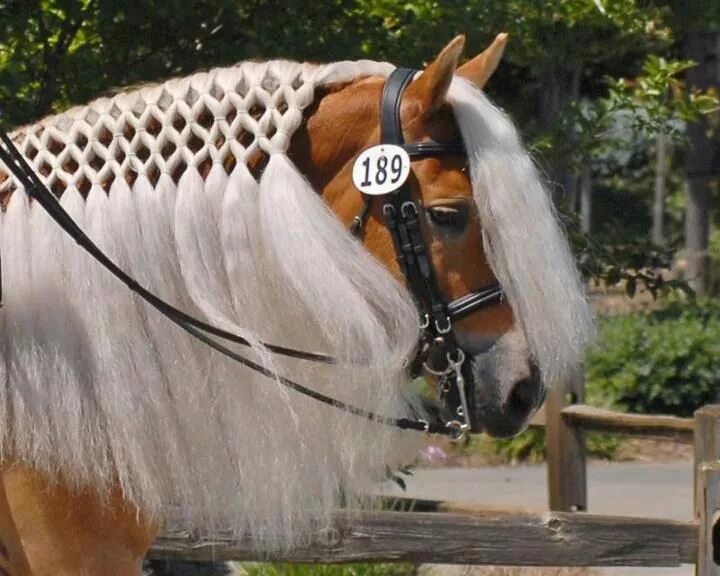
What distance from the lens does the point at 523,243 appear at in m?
2.72

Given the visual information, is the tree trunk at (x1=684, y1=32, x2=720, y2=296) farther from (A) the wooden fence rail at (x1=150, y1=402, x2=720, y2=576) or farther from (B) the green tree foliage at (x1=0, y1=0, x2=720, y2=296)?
(A) the wooden fence rail at (x1=150, y1=402, x2=720, y2=576)

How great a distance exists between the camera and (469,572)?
7.12m

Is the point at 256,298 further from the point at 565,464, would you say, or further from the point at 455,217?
the point at 565,464

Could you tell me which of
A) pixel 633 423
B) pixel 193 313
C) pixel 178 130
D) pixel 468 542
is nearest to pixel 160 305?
pixel 193 313

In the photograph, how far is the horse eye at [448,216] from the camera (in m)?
2.74

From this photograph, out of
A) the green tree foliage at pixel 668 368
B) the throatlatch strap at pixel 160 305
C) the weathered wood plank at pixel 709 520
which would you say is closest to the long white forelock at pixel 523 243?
the throatlatch strap at pixel 160 305

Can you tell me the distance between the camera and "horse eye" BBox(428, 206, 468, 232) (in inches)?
108

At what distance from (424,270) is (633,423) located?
192 inches

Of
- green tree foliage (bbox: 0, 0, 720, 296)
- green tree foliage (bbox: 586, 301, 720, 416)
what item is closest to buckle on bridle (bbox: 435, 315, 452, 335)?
green tree foliage (bbox: 0, 0, 720, 296)

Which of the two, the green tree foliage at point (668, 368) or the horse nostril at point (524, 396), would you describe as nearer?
the horse nostril at point (524, 396)

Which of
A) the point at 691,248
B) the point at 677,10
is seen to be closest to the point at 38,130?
the point at 677,10

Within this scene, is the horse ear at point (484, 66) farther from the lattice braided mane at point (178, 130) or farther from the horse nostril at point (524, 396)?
the horse nostril at point (524, 396)

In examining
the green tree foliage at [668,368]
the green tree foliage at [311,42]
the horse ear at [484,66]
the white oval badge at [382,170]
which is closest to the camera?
the white oval badge at [382,170]

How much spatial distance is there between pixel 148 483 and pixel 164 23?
2853 millimetres
